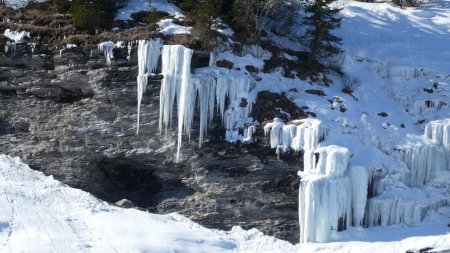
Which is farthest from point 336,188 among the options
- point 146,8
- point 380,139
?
point 146,8

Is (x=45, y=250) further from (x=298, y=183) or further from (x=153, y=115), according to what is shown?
(x=298, y=183)

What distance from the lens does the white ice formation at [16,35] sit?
73.9 ft

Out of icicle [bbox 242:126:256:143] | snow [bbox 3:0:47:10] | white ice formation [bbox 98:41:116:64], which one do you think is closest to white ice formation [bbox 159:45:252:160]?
icicle [bbox 242:126:256:143]

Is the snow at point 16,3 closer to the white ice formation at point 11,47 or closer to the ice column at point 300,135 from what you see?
the white ice formation at point 11,47

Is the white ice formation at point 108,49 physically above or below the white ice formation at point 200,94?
above

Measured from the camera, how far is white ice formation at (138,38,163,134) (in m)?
20.8

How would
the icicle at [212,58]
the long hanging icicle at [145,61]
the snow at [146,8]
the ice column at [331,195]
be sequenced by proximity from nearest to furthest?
the ice column at [331,195]
the long hanging icicle at [145,61]
the icicle at [212,58]
the snow at [146,8]

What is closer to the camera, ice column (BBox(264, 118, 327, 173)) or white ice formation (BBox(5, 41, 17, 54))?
ice column (BBox(264, 118, 327, 173))

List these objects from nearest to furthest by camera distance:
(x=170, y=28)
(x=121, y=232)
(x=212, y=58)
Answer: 1. (x=121, y=232)
2. (x=212, y=58)
3. (x=170, y=28)

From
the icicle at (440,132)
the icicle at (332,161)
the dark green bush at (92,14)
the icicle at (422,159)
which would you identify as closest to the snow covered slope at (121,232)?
the icicle at (422,159)

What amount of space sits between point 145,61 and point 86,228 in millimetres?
5666

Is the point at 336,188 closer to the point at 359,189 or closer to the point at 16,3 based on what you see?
the point at 359,189

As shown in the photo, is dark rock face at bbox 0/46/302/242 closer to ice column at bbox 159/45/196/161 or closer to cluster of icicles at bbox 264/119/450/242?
ice column at bbox 159/45/196/161

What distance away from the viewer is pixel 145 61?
20.9m
